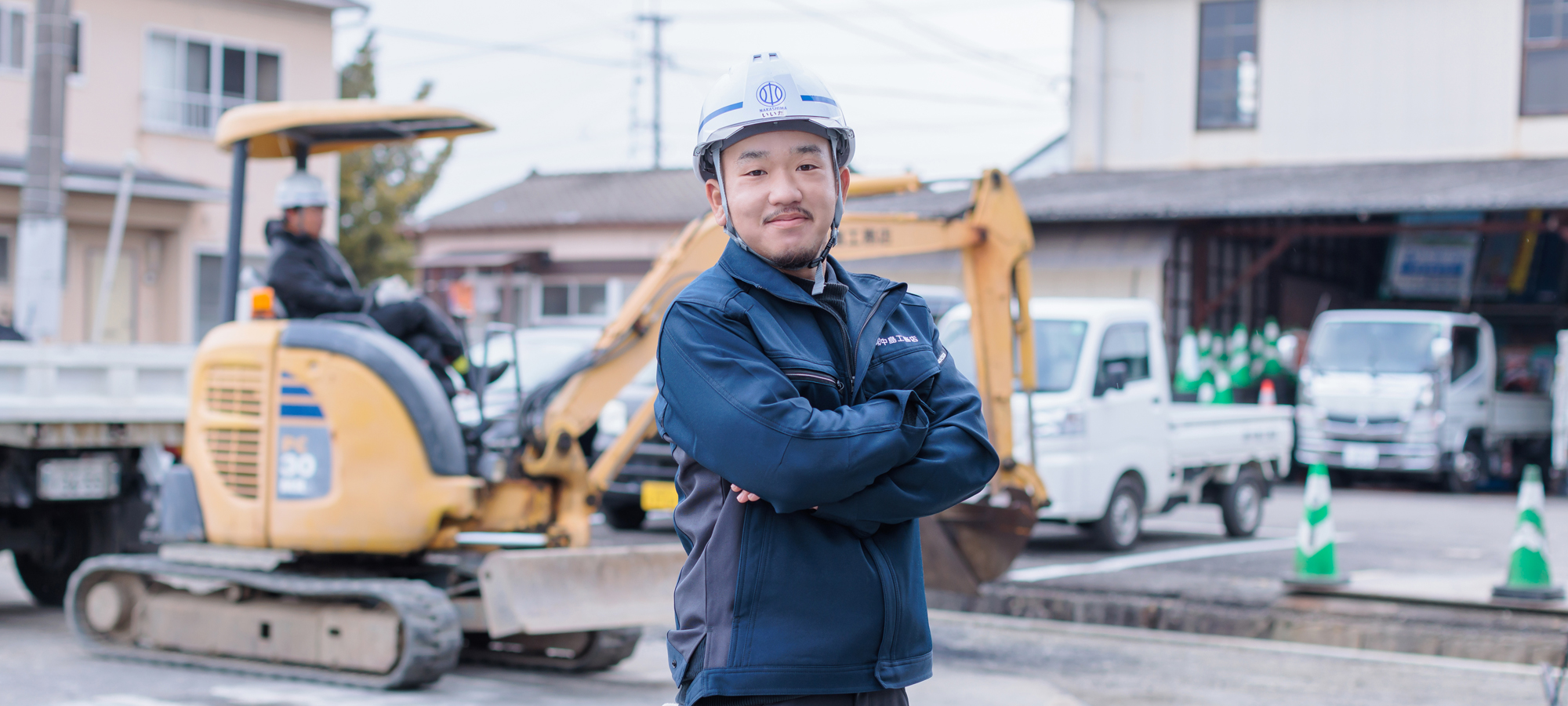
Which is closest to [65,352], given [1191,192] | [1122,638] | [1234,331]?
[1122,638]

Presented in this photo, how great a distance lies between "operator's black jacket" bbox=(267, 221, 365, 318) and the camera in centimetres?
781

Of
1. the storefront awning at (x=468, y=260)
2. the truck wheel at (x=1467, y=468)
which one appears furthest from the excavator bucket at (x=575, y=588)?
the storefront awning at (x=468, y=260)

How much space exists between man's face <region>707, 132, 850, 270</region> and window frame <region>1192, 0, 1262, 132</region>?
25797mm

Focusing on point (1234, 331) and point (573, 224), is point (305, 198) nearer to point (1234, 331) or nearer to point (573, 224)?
point (1234, 331)

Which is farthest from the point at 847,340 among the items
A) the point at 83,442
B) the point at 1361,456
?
the point at 1361,456

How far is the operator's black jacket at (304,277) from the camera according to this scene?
307 inches

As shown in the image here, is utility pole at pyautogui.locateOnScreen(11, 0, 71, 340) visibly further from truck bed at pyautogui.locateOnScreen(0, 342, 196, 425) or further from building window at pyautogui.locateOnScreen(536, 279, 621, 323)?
building window at pyautogui.locateOnScreen(536, 279, 621, 323)

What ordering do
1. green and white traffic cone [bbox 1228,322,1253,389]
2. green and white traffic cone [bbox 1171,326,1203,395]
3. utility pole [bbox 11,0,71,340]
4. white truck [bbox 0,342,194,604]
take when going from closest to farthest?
1. white truck [bbox 0,342,194,604]
2. utility pole [bbox 11,0,71,340]
3. green and white traffic cone [bbox 1171,326,1203,395]
4. green and white traffic cone [bbox 1228,322,1253,389]

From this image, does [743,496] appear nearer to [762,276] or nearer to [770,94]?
[762,276]

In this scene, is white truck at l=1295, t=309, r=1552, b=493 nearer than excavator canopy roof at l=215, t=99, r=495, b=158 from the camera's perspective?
No

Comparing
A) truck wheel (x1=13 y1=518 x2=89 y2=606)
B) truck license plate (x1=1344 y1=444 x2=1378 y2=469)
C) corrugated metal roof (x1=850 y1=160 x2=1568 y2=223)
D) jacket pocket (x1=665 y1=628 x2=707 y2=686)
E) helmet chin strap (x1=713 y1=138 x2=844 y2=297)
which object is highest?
corrugated metal roof (x1=850 y1=160 x2=1568 y2=223)

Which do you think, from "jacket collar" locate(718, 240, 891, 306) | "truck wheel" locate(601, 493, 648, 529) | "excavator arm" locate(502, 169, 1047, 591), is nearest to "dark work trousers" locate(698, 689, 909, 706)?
"jacket collar" locate(718, 240, 891, 306)

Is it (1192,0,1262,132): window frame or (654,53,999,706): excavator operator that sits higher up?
(1192,0,1262,132): window frame

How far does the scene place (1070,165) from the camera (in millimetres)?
29078
